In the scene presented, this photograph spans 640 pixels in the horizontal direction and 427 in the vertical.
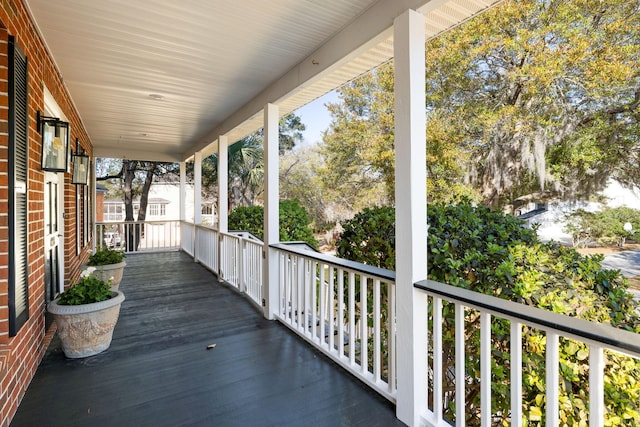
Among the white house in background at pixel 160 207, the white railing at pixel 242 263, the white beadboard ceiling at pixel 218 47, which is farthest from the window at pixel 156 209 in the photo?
the white beadboard ceiling at pixel 218 47

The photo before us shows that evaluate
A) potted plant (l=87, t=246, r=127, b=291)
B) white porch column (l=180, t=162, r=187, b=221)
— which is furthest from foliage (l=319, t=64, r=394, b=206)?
potted plant (l=87, t=246, r=127, b=291)

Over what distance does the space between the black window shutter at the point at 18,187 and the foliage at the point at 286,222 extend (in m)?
4.54

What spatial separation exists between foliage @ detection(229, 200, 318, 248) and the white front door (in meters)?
3.53

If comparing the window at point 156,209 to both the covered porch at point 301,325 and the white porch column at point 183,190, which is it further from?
the covered porch at point 301,325

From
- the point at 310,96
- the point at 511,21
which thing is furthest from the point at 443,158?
the point at 310,96

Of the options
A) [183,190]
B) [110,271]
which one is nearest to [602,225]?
[110,271]

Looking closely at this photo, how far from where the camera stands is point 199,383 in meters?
2.53

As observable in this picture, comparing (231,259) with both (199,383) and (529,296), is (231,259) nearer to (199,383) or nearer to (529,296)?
(199,383)

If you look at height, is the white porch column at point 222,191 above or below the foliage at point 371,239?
above

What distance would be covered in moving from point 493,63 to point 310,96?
20.8 ft

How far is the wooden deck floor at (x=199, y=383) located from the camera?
6.97 ft

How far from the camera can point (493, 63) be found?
8141 millimetres

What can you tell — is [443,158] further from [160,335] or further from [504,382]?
[160,335]

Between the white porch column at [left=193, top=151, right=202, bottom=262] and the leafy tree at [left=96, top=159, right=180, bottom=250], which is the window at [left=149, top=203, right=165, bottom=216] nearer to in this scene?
the leafy tree at [left=96, top=159, right=180, bottom=250]
